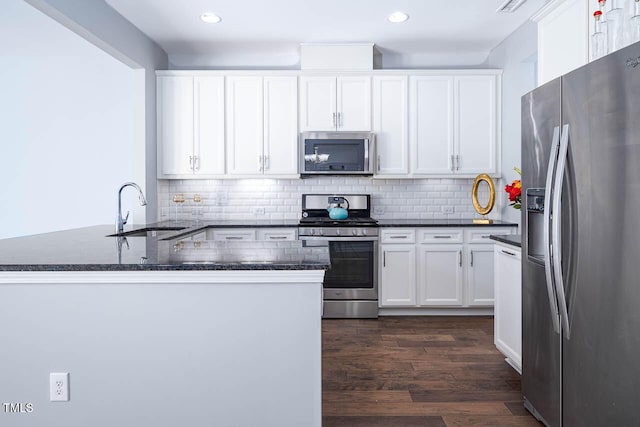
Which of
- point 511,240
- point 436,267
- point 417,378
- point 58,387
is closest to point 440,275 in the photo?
point 436,267

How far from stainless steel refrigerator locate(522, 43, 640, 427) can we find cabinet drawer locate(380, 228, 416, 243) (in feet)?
6.62

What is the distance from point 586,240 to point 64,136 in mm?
4950

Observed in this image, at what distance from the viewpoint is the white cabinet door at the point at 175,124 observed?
4488 mm

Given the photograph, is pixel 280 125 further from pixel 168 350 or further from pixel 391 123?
pixel 168 350

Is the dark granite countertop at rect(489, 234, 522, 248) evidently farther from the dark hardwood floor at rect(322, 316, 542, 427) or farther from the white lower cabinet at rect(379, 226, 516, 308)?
the white lower cabinet at rect(379, 226, 516, 308)

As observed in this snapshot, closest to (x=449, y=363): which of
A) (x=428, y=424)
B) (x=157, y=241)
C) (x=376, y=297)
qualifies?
(x=428, y=424)

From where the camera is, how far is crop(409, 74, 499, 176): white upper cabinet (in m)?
4.50

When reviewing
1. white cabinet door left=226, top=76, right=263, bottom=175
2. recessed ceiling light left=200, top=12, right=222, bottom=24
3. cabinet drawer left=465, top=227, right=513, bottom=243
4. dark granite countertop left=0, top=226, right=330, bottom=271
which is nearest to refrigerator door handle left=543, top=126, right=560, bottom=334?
dark granite countertop left=0, top=226, right=330, bottom=271

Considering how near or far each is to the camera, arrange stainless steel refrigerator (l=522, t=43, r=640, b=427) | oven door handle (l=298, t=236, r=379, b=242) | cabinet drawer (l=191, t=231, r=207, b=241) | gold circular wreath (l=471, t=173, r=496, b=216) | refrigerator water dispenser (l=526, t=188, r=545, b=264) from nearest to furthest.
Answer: stainless steel refrigerator (l=522, t=43, r=640, b=427) → refrigerator water dispenser (l=526, t=188, r=545, b=264) → cabinet drawer (l=191, t=231, r=207, b=241) → oven door handle (l=298, t=236, r=379, b=242) → gold circular wreath (l=471, t=173, r=496, b=216)

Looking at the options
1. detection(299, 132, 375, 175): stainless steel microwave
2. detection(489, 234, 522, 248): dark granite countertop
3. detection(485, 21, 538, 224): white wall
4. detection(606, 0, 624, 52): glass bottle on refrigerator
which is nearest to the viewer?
detection(606, 0, 624, 52): glass bottle on refrigerator

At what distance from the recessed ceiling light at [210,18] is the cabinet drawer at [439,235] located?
8.61ft

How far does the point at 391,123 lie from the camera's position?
14.8 feet

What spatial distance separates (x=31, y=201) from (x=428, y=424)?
4660mm

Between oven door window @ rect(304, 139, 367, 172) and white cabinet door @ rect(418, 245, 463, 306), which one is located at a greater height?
oven door window @ rect(304, 139, 367, 172)
